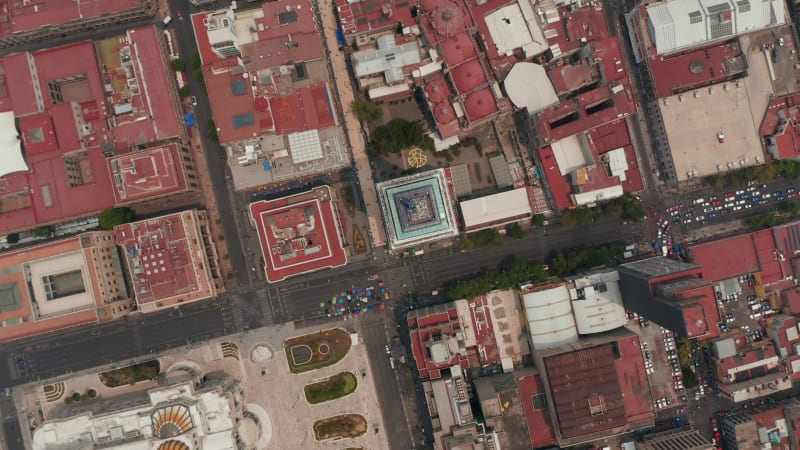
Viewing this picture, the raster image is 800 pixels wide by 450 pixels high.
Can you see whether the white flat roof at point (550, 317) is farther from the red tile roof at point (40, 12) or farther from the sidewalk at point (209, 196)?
the red tile roof at point (40, 12)

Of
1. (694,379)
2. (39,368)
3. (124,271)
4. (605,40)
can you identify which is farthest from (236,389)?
(605,40)

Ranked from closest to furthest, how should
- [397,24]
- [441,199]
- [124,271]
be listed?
[441,199], [397,24], [124,271]

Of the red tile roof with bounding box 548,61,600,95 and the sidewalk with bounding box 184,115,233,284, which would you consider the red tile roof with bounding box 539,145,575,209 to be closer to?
the red tile roof with bounding box 548,61,600,95

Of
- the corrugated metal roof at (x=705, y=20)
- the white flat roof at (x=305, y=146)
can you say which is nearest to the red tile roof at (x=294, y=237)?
the white flat roof at (x=305, y=146)

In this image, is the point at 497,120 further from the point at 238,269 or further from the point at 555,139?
the point at 238,269

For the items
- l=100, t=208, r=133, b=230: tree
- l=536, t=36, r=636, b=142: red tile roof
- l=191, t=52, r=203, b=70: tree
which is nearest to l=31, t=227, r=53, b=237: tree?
l=100, t=208, r=133, b=230: tree

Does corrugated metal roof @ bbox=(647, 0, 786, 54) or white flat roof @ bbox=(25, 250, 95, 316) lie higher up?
corrugated metal roof @ bbox=(647, 0, 786, 54)
